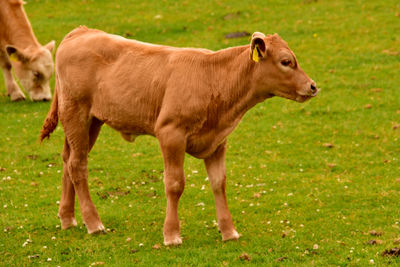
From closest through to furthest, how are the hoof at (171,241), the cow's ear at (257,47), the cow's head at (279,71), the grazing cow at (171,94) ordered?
the cow's ear at (257,47) < the cow's head at (279,71) < the grazing cow at (171,94) < the hoof at (171,241)

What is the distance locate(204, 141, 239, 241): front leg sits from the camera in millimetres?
9466

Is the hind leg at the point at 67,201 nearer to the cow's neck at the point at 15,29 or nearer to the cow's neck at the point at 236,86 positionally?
the cow's neck at the point at 236,86

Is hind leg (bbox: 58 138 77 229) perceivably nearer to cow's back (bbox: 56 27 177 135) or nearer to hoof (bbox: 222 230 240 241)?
cow's back (bbox: 56 27 177 135)

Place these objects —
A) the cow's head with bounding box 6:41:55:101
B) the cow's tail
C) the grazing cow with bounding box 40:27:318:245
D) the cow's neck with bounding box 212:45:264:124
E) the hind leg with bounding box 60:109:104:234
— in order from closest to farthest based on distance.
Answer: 1. the grazing cow with bounding box 40:27:318:245
2. the cow's neck with bounding box 212:45:264:124
3. the hind leg with bounding box 60:109:104:234
4. the cow's tail
5. the cow's head with bounding box 6:41:55:101

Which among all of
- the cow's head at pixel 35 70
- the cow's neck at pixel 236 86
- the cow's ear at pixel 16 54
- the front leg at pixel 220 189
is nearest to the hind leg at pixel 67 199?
the front leg at pixel 220 189

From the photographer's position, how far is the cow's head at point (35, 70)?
19234 millimetres

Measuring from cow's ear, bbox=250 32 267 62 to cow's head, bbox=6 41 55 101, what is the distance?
11.8 m

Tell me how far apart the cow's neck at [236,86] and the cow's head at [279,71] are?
17 cm

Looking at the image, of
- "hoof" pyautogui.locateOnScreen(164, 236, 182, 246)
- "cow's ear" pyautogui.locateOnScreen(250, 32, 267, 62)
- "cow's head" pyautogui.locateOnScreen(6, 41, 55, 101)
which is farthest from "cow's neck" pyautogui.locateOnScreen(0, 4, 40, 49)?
"cow's ear" pyautogui.locateOnScreen(250, 32, 267, 62)

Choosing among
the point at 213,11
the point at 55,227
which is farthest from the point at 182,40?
the point at 55,227

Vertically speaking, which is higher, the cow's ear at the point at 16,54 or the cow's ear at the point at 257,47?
the cow's ear at the point at 257,47

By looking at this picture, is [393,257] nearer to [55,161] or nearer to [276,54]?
[276,54]

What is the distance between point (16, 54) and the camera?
62.0ft

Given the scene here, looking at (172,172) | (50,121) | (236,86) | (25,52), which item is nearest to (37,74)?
(25,52)
